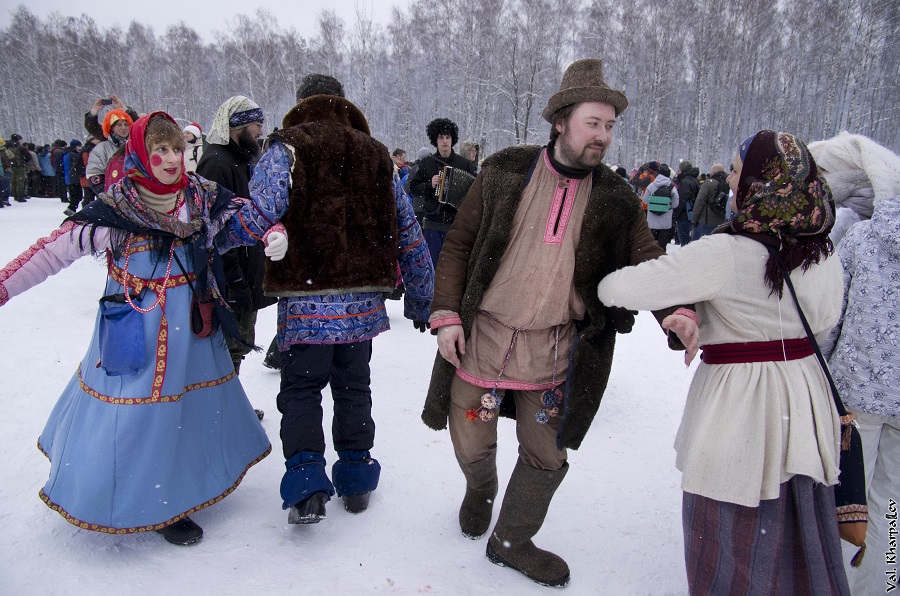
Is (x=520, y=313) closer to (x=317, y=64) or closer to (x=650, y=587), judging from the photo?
(x=650, y=587)

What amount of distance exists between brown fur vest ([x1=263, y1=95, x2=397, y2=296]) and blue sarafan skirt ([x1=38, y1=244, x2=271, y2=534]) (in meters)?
0.47

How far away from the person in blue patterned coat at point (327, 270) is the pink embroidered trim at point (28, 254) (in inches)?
26.2

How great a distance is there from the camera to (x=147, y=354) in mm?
2125

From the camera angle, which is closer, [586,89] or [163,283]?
[586,89]

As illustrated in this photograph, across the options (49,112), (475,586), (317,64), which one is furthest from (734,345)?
(49,112)

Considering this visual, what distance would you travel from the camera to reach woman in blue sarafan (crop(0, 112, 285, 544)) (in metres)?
2.06

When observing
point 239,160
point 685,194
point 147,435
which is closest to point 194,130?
point 239,160

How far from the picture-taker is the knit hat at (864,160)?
A: 1.95 m

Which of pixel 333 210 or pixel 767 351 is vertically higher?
pixel 333 210

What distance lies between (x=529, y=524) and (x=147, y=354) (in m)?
1.68

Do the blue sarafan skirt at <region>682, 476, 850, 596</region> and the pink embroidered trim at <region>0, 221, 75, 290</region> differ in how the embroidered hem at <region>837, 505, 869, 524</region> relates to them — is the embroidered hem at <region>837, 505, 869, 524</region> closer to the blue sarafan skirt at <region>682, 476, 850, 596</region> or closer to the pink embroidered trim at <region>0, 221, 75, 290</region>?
the blue sarafan skirt at <region>682, 476, 850, 596</region>

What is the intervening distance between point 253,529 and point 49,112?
1631 inches

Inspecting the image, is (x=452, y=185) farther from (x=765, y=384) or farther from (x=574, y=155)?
(x=765, y=384)

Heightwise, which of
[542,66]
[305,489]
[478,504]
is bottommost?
[478,504]
